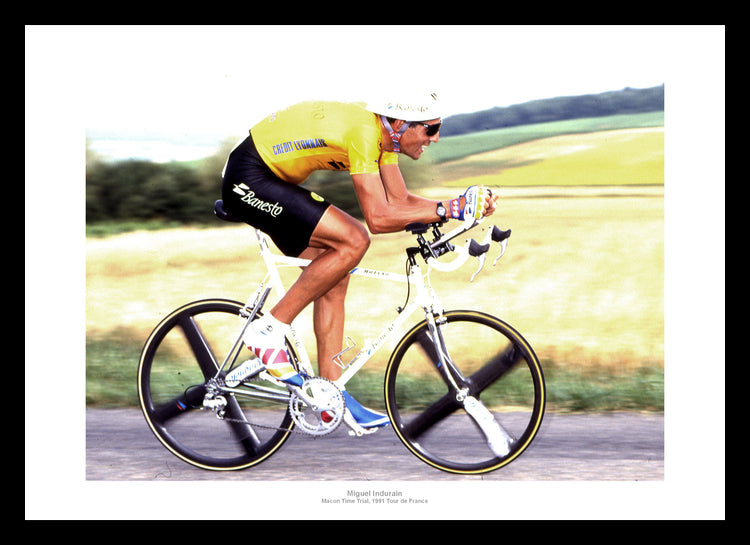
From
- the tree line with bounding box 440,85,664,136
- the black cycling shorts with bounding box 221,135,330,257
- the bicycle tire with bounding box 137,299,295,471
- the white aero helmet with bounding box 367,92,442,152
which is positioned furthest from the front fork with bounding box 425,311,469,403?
the tree line with bounding box 440,85,664,136

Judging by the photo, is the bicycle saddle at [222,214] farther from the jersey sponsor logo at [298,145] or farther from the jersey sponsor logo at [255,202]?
the jersey sponsor logo at [298,145]

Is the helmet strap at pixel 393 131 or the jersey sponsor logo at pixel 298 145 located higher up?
the helmet strap at pixel 393 131

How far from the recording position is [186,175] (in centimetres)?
744

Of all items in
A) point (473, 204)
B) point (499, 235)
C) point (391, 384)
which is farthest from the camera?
point (391, 384)

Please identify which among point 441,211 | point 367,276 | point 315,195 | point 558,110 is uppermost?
point 558,110

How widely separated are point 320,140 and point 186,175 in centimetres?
210

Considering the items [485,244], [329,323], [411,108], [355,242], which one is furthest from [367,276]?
[411,108]

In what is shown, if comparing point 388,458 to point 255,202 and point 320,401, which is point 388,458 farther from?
Answer: point 255,202

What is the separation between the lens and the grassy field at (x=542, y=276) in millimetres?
7176

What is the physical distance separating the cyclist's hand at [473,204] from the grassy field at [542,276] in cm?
172

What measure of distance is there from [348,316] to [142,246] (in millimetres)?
1747

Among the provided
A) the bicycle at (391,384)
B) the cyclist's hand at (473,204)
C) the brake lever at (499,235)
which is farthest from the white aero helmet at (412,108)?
the brake lever at (499,235)
